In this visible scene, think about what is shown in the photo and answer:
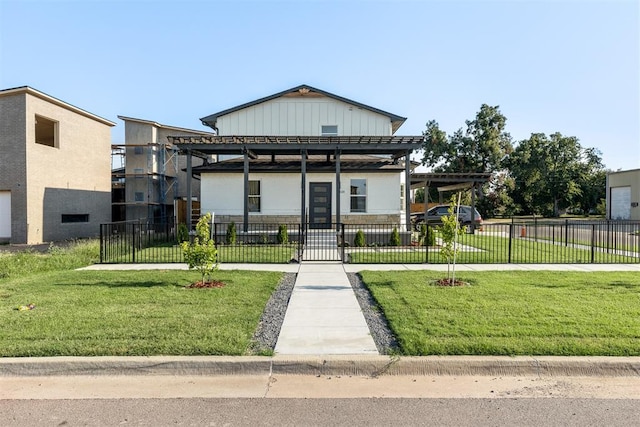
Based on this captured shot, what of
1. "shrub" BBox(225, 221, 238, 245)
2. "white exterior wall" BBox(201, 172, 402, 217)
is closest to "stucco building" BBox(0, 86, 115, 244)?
"white exterior wall" BBox(201, 172, 402, 217)

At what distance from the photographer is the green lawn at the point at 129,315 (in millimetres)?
4883

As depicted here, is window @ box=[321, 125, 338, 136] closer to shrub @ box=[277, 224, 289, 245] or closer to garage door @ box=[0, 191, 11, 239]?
shrub @ box=[277, 224, 289, 245]

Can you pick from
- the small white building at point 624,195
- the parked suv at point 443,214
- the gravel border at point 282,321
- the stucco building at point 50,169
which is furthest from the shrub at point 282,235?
the small white building at point 624,195

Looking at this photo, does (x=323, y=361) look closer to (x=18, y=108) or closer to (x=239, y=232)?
(x=239, y=232)

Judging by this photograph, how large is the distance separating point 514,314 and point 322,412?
3.89 m

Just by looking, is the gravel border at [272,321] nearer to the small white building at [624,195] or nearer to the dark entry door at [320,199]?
the dark entry door at [320,199]

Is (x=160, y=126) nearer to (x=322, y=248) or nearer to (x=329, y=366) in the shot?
(x=322, y=248)

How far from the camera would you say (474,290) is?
791cm

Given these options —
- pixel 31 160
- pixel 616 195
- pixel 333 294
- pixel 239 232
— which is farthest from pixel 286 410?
pixel 616 195

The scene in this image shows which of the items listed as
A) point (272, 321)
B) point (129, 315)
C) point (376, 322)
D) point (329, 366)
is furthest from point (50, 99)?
point (329, 366)

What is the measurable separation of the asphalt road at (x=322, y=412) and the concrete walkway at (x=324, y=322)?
1107 mm

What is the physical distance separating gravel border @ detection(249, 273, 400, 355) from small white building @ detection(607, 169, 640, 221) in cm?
3836

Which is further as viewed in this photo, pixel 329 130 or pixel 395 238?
pixel 329 130

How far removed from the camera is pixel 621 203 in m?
38.2
